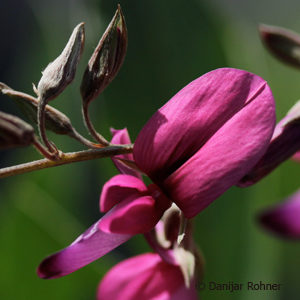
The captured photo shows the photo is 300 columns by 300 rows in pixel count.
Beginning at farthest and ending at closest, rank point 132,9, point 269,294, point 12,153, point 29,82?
point 12,153 → point 29,82 → point 132,9 → point 269,294

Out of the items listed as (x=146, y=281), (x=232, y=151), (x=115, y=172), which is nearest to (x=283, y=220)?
(x=232, y=151)

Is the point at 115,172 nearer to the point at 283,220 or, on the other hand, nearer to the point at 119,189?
the point at 119,189

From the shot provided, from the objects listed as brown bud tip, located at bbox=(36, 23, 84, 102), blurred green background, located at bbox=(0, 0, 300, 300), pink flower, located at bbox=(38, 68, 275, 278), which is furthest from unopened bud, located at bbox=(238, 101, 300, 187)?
blurred green background, located at bbox=(0, 0, 300, 300)

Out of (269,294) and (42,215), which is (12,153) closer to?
(42,215)

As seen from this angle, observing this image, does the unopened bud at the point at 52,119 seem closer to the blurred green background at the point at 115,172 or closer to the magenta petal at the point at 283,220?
the magenta petal at the point at 283,220

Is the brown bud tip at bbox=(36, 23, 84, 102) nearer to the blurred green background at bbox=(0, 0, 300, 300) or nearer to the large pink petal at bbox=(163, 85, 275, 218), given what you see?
the large pink petal at bbox=(163, 85, 275, 218)

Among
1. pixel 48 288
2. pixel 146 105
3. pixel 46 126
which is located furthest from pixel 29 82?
pixel 46 126

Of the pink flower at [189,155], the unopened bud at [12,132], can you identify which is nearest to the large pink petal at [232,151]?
the pink flower at [189,155]
